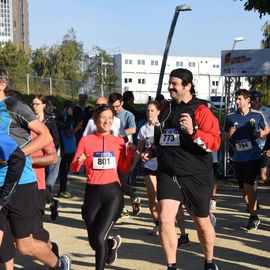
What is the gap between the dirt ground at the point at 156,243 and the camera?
5.81 meters

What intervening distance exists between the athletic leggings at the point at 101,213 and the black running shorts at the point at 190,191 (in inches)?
17.9

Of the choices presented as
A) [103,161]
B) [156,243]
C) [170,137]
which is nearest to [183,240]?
[156,243]

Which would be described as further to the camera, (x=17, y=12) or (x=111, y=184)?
(x=17, y=12)

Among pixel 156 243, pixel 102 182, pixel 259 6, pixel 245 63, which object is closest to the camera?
pixel 102 182

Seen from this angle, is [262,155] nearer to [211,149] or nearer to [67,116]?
[211,149]

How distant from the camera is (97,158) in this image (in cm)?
542

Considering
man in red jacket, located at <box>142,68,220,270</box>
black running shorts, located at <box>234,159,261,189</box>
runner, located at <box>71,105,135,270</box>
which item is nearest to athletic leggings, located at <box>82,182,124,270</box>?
runner, located at <box>71,105,135,270</box>

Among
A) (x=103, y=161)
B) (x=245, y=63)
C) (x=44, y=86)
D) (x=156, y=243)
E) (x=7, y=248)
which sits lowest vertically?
(x=156, y=243)

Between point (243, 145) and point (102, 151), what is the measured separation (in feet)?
9.10

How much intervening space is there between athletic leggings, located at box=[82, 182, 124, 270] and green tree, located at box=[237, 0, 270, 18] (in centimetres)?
722

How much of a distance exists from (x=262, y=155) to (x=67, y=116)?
188 inches

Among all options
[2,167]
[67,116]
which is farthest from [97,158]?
[67,116]

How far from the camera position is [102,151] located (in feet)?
17.9

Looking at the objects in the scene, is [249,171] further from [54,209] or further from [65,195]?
[65,195]
